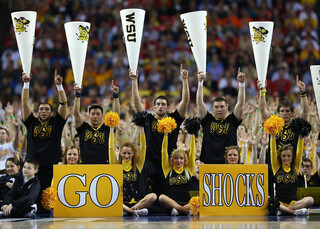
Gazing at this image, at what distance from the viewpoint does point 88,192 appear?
8.58 m

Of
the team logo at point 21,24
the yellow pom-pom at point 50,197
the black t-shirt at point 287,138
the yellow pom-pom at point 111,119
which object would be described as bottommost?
the yellow pom-pom at point 50,197

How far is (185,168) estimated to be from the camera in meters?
9.31

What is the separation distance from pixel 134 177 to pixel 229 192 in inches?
56.1

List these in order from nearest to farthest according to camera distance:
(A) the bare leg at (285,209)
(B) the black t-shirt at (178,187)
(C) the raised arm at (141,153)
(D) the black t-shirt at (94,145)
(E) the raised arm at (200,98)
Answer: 1. (A) the bare leg at (285,209)
2. (C) the raised arm at (141,153)
3. (B) the black t-shirt at (178,187)
4. (E) the raised arm at (200,98)
5. (D) the black t-shirt at (94,145)

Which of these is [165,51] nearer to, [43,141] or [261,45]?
[261,45]

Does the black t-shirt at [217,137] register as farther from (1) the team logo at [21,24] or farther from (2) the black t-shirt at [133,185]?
(1) the team logo at [21,24]

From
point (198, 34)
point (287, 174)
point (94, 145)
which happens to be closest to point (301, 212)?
point (287, 174)

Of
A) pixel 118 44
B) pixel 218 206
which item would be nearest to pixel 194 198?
pixel 218 206

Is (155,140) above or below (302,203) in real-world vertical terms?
above

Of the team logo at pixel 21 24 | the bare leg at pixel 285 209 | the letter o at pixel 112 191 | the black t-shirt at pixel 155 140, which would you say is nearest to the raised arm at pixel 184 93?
the black t-shirt at pixel 155 140

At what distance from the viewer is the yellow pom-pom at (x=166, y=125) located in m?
8.91

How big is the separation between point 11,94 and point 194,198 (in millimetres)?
8048

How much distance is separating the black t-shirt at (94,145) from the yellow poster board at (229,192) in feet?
5.52

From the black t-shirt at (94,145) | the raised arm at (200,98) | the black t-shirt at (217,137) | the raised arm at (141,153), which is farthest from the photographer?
the black t-shirt at (94,145)
